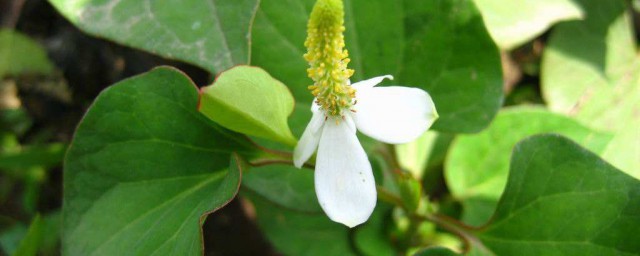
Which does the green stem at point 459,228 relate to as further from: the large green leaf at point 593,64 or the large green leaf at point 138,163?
the large green leaf at point 593,64

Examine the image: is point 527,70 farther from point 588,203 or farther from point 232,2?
point 232,2

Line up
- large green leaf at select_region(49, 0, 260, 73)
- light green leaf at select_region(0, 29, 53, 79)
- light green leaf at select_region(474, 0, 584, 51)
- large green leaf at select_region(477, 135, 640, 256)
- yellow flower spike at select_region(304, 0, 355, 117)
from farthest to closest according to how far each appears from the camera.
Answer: light green leaf at select_region(0, 29, 53, 79) < light green leaf at select_region(474, 0, 584, 51) < large green leaf at select_region(49, 0, 260, 73) < large green leaf at select_region(477, 135, 640, 256) < yellow flower spike at select_region(304, 0, 355, 117)

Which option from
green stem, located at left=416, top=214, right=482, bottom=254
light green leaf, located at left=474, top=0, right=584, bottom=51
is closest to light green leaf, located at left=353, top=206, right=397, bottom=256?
green stem, located at left=416, top=214, right=482, bottom=254

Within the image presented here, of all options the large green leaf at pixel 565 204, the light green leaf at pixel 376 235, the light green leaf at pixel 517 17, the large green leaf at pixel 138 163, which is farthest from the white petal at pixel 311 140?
the light green leaf at pixel 517 17

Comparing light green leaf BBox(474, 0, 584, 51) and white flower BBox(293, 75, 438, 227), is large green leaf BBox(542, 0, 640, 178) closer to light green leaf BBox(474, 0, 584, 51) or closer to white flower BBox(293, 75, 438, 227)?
light green leaf BBox(474, 0, 584, 51)

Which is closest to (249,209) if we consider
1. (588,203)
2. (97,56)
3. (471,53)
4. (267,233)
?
(267,233)

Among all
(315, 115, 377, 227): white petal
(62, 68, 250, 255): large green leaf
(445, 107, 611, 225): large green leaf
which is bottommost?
(445, 107, 611, 225): large green leaf

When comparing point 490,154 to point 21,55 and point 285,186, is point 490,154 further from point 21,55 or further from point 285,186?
point 21,55
